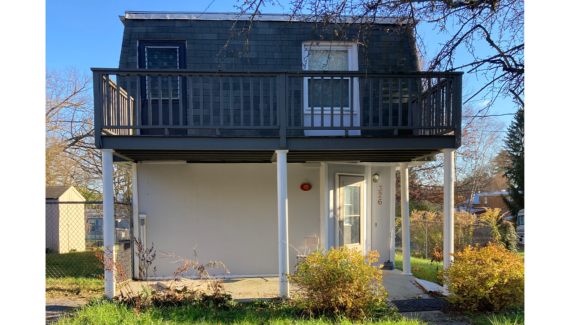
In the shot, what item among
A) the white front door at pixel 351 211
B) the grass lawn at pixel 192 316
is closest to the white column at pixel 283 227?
the grass lawn at pixel 192 316

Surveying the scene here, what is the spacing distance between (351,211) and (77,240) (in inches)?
398

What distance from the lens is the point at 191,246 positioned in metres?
7.50

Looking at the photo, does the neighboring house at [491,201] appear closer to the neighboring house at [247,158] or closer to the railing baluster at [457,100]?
the neighboring house at [247,158]

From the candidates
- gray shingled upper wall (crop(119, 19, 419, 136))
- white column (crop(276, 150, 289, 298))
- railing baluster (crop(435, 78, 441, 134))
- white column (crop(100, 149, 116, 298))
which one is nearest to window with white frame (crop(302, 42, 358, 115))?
gray shingled upper wall (crop(119, 19, 419, 136))

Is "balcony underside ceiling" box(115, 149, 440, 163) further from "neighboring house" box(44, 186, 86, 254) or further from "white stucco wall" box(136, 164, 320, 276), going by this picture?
"neighboring house" box(44, 186, 86, 254)

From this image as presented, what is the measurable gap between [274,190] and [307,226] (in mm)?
981

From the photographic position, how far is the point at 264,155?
682 centimetres

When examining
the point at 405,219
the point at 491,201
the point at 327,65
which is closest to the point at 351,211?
the point at 405,219

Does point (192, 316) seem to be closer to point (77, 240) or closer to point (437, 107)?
point (437, 107)

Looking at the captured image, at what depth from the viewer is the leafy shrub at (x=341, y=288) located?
4875 mm

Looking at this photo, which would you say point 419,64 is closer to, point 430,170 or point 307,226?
point 307,226

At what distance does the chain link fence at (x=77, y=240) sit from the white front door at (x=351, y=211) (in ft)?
13.6
